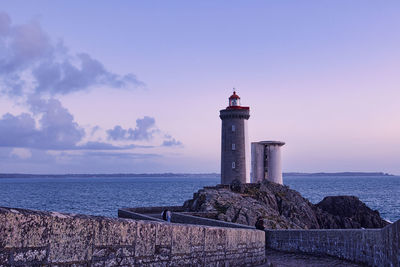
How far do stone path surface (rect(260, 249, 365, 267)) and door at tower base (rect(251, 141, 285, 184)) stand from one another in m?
30.7

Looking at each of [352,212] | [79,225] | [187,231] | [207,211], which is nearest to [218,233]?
[187,231]

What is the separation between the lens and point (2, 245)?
4.08 m

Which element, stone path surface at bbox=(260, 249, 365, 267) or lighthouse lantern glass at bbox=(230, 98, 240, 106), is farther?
lighthouse lantern glass at bbox=(230, 98, 240, 106)

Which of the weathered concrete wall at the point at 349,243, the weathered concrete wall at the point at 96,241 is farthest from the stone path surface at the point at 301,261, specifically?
the weathered concrete wall at the point at 96,241

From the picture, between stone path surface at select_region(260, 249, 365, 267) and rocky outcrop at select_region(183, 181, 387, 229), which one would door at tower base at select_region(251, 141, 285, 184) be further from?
stone path surface at select_region(260, 249, 365, 267)

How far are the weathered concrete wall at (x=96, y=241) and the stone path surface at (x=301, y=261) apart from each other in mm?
4650

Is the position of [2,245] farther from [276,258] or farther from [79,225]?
[276,258]

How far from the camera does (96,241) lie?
17.1 feet

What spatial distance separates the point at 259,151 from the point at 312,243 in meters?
31.3

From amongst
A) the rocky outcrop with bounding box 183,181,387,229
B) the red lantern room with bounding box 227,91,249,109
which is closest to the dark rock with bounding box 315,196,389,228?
the rocky outcrop with bounding box 183,181,387,229

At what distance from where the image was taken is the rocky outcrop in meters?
27.1

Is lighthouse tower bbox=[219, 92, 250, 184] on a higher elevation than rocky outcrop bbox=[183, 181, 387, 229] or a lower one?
higher

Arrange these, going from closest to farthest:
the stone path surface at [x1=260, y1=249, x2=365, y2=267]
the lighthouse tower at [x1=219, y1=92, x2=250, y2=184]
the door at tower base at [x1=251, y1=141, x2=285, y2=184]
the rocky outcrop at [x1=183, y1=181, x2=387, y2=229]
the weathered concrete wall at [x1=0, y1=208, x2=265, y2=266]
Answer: the weathered concrete wall at [x1=0, y1=208, x2=265, y2=266]
the stone path surface at [x1=260, y1=249, x2=365, y2=267]
the rocky outcrop at [x1=183, y1=181, x2=387, y2=229]
the lighthouse tower at [x1=219, y1=92, x2=250, y2=184]
the door at tower base at [x1=251, y1=141, x2=285, y2=184]

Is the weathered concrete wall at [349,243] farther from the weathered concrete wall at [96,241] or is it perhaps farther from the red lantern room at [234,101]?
the red lantern room at [234,101]
